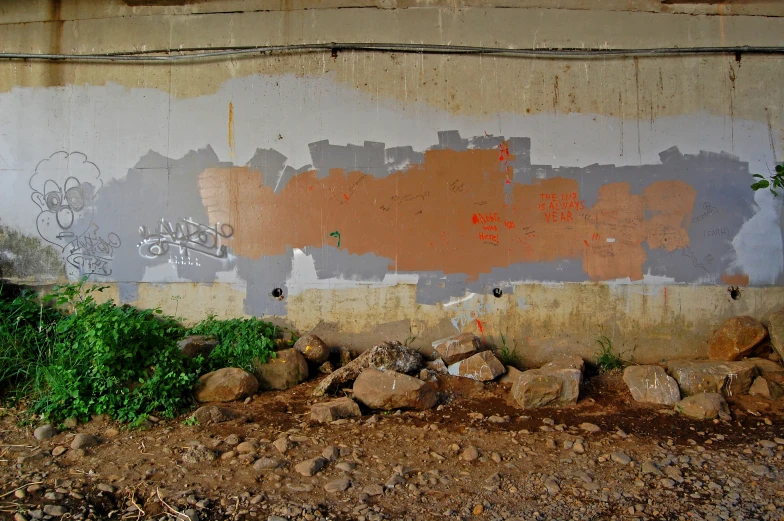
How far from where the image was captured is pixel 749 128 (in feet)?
18.7

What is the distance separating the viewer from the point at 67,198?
5988mm

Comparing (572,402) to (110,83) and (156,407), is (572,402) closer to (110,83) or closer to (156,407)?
(156,407)

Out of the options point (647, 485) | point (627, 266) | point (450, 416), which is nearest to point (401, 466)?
point (450, 416)

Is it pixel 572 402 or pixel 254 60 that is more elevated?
pixel 254 60

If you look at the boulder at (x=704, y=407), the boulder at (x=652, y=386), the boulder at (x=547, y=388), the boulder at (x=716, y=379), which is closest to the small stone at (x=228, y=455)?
the boulder at (x=547, y=388)

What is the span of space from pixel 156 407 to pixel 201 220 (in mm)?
2253

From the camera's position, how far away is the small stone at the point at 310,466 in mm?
3490

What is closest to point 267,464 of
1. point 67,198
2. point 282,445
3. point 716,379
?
point 282,445

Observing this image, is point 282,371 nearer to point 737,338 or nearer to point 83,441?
point 83,441

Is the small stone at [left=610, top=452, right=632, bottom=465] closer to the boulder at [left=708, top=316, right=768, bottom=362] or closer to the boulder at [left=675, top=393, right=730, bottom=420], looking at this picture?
the boulder at [left=675, top=393, right=730, bottom=420]

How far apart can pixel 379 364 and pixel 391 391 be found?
2.04 feet

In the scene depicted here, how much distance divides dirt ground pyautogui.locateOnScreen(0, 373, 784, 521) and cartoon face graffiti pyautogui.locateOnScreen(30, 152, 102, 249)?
2.30m

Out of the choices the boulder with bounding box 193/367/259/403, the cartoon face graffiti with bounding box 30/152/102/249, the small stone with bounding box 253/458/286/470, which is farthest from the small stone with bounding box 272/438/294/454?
the cartoon face graffiti with bounding box 30/152/102/249

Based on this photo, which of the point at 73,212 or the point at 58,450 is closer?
the point at 58,450
